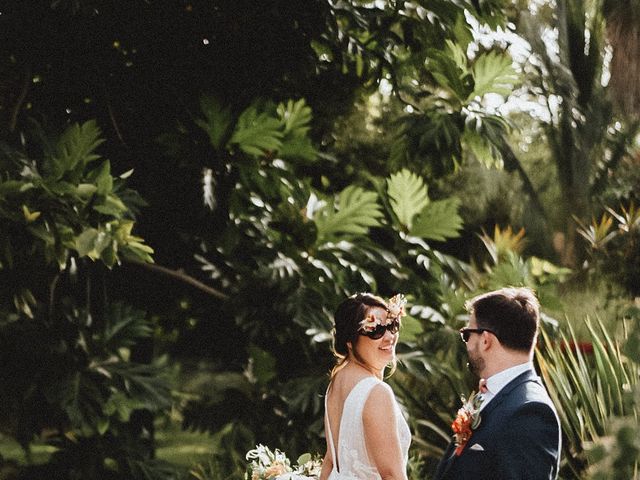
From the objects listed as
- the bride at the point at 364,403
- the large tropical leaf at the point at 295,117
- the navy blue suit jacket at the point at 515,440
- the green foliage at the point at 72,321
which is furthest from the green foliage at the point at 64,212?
the navy blue suit jacket at the point at 515,440

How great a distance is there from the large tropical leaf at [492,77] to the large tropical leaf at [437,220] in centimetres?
67

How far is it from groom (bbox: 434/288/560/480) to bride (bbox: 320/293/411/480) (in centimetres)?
65

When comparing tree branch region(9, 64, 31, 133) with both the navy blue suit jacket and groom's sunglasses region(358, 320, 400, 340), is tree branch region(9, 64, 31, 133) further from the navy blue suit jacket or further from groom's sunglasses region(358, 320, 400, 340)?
the navy blue suit jacket

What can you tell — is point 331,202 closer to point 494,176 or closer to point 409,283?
point 409,283

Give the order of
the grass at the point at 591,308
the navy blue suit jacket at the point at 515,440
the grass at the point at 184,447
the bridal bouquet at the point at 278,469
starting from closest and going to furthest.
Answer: the navy blue suit jacket at the point at 515,440
the bridal bouquet at the point at 278,469
the grass at the point at 591,308
the grass at the point at 184,447

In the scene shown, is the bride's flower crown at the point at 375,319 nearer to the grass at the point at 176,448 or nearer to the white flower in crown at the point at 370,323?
the white flower in crown at the point at 370,323

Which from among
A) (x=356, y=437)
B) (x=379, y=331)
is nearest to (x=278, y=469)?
(x=356, y=437)

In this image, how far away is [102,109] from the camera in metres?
6.63

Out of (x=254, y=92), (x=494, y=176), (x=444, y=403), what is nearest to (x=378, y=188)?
(x=254, y=92)

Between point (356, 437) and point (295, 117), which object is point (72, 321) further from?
point (356, 437)

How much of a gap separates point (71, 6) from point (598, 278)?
8.89 metres

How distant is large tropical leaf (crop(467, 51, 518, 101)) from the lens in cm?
631

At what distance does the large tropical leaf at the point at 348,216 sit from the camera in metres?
6.18

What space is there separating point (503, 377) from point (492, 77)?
351 centimetres
